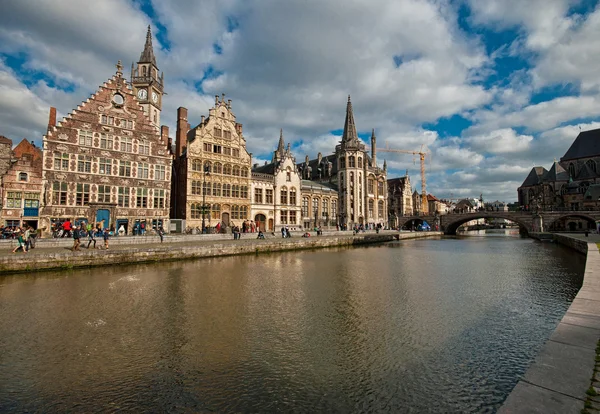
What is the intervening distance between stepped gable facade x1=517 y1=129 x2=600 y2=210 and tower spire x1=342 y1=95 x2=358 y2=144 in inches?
1695

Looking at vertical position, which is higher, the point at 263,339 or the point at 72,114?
the point at 72,114

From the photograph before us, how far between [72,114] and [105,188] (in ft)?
25.0

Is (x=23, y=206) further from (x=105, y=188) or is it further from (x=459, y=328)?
(x=459, y=328)

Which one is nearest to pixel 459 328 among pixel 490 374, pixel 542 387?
pixel 490 374

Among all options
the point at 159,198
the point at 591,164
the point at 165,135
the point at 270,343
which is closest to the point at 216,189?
the point at 159,198

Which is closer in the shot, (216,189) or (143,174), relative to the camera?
(143,174)

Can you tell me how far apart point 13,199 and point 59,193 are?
11.1 feet

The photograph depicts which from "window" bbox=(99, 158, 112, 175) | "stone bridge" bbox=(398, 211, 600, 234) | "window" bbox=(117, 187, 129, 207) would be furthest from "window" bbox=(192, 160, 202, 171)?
"stone bridge" bbox=(398, 211, 600, 234)

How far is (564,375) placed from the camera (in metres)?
4.01

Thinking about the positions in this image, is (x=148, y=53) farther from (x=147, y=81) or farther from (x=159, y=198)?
(x=159, y=198)

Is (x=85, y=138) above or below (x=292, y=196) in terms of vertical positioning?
above

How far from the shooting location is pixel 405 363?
6.26m

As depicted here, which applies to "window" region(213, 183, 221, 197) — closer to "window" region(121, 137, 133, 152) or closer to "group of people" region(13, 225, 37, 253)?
"window" region(121, 137, 133, 152)

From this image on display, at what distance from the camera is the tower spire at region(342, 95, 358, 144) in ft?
211
